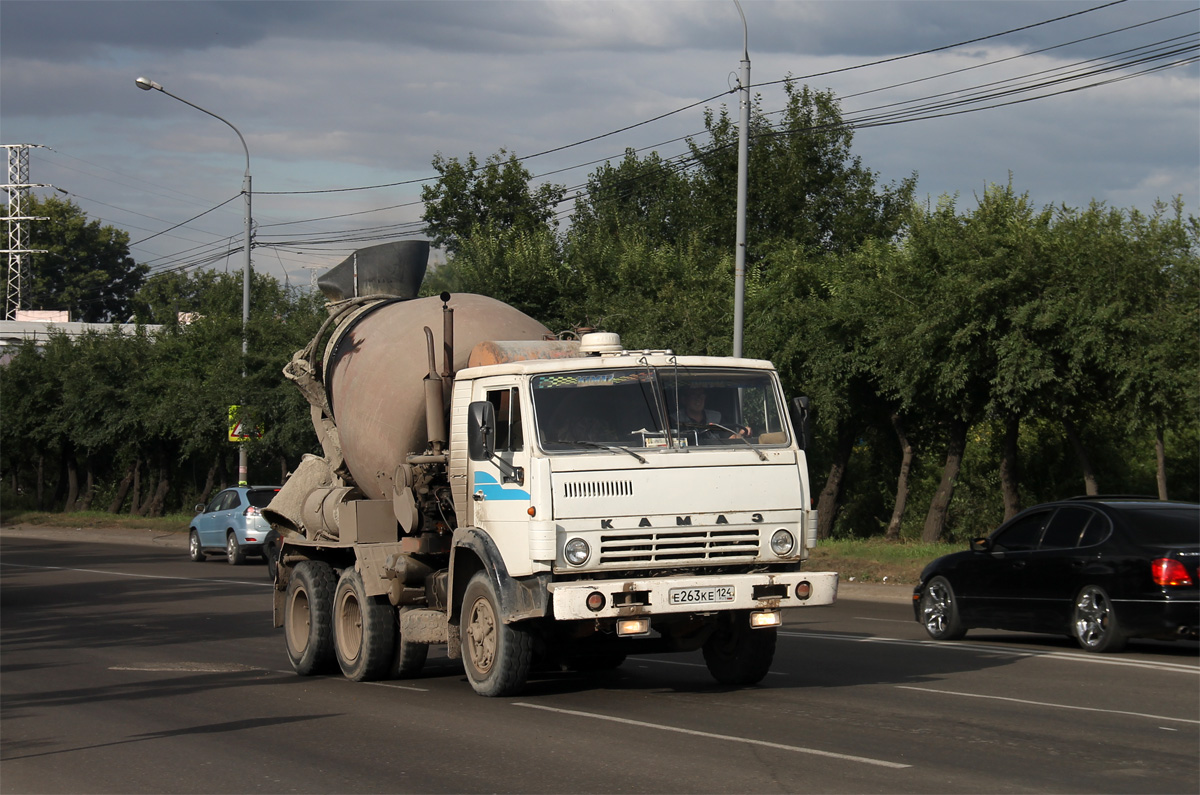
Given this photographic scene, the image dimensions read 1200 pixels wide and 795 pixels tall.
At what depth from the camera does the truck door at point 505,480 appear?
30.2ft

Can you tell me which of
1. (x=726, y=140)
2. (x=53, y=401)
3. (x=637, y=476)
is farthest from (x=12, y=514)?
(x=637, y=476)

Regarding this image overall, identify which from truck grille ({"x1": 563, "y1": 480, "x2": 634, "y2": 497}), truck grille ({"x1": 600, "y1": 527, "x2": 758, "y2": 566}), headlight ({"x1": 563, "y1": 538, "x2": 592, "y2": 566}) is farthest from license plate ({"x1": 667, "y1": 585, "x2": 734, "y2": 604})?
truck grille ({"x1": 563, "y1": 480, "x2": 634, "y2": 497})

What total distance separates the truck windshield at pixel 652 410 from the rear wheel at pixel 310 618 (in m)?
3.90

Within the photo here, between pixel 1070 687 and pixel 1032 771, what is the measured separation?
136 inches

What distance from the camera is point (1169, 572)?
38.3 feet

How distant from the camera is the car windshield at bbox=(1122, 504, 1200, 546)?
12125 millimetres

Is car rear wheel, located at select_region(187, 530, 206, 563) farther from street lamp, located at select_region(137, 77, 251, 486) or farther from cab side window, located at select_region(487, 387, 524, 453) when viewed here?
cab side window, located at select_region(487, 387, 524, 453)

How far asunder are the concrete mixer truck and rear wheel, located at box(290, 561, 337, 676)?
0.12 feet

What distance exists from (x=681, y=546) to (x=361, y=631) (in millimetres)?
3604

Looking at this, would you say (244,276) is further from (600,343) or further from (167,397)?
(600,343)

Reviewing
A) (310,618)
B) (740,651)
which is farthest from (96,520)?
(740,651)

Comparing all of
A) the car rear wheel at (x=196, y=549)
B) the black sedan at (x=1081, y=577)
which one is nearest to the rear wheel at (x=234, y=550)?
the car rear wheel at (x=196, y=549)

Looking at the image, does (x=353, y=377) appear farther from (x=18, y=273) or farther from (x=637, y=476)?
(x=18, y=273)

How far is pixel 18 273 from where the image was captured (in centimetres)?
9150
